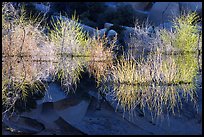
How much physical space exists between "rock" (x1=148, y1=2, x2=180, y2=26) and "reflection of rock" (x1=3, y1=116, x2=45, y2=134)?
2.37 metres

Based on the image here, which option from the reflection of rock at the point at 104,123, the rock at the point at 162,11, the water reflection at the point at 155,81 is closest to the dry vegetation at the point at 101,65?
the water reflection at the point at 155,81

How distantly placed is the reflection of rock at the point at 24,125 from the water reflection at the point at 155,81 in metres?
0.84

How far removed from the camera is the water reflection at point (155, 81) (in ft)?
8.64

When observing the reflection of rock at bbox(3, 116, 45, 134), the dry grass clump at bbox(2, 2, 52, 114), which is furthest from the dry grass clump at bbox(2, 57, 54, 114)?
the reflection of rock at bbox(3, 116, 45, 134)

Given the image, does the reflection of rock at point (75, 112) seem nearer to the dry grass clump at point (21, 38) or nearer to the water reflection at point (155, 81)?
the water reflection at point (155, 81)

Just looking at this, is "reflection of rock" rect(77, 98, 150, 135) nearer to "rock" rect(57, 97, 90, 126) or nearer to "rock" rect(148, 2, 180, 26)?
"rock" rect(57, 97, 90, 126)

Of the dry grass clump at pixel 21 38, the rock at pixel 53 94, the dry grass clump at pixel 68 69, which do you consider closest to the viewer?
the dry grass clump at pixel 21 38

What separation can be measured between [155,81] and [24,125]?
4.35 feet

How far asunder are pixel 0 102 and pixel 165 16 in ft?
10.4

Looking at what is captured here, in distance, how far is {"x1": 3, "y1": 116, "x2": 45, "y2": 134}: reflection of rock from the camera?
307 centimetres

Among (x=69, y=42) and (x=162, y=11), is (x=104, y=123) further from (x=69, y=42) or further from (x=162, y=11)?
(x=162, y=11)

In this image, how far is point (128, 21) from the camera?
14.9ft

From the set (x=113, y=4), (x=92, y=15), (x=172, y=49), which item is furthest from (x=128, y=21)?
(x=172, y=49)

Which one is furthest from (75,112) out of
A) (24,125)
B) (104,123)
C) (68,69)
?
(68,69)
